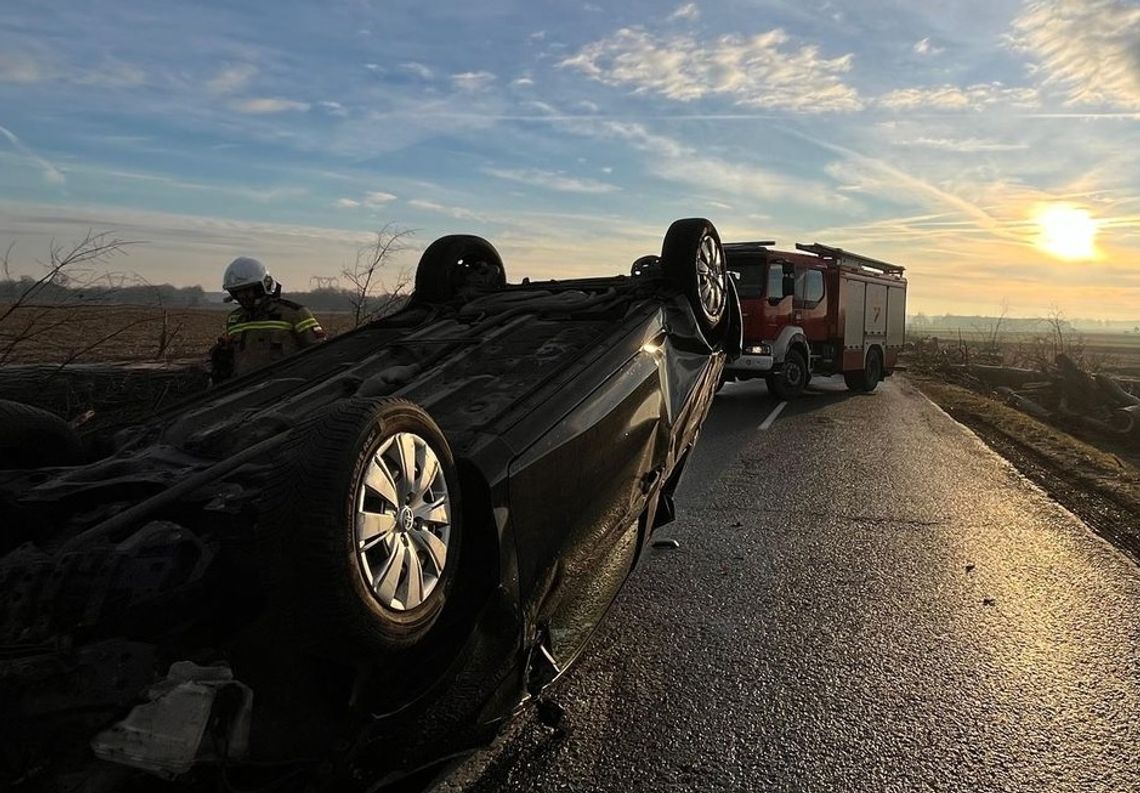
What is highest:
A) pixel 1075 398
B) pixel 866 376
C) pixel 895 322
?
pixel 895 322

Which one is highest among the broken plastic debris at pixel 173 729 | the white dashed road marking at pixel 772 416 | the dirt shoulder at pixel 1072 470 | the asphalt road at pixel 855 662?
the broken plastic debris at pixel 173 729

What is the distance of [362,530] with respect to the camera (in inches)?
82.3

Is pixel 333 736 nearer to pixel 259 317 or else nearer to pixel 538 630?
pixel 538 630

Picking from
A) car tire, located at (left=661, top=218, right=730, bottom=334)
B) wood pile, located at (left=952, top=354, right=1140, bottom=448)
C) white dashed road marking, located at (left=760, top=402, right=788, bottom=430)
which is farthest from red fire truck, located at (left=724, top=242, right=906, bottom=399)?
car tire, located at (left=661, top=218, right=730, bottom=334)

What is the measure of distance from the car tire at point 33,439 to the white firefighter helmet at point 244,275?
241 cm

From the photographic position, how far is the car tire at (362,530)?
1958 mm

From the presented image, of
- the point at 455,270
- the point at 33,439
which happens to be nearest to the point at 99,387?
the point at 455,270

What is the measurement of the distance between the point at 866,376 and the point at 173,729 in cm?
1807

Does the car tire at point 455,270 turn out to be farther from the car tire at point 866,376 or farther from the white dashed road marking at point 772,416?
the car tire at point 866,376

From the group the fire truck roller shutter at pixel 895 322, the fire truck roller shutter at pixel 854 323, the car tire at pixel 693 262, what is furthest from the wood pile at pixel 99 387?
the fire truck roller shutter at pixel 895 322

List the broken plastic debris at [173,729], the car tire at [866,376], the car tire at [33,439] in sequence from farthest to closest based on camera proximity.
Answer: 1. the car tire at [866,376]
2. the car tire at [33,439]
3. the broken plastic debris at [173,729]

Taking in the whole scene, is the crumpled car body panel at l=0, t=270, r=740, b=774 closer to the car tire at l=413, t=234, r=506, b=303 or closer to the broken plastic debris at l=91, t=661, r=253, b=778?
the broken plastic debris at l=91, t=661, r=253, b=778

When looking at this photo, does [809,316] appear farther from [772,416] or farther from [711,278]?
[711,278]

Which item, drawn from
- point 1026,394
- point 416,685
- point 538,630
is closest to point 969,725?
point 538,630
